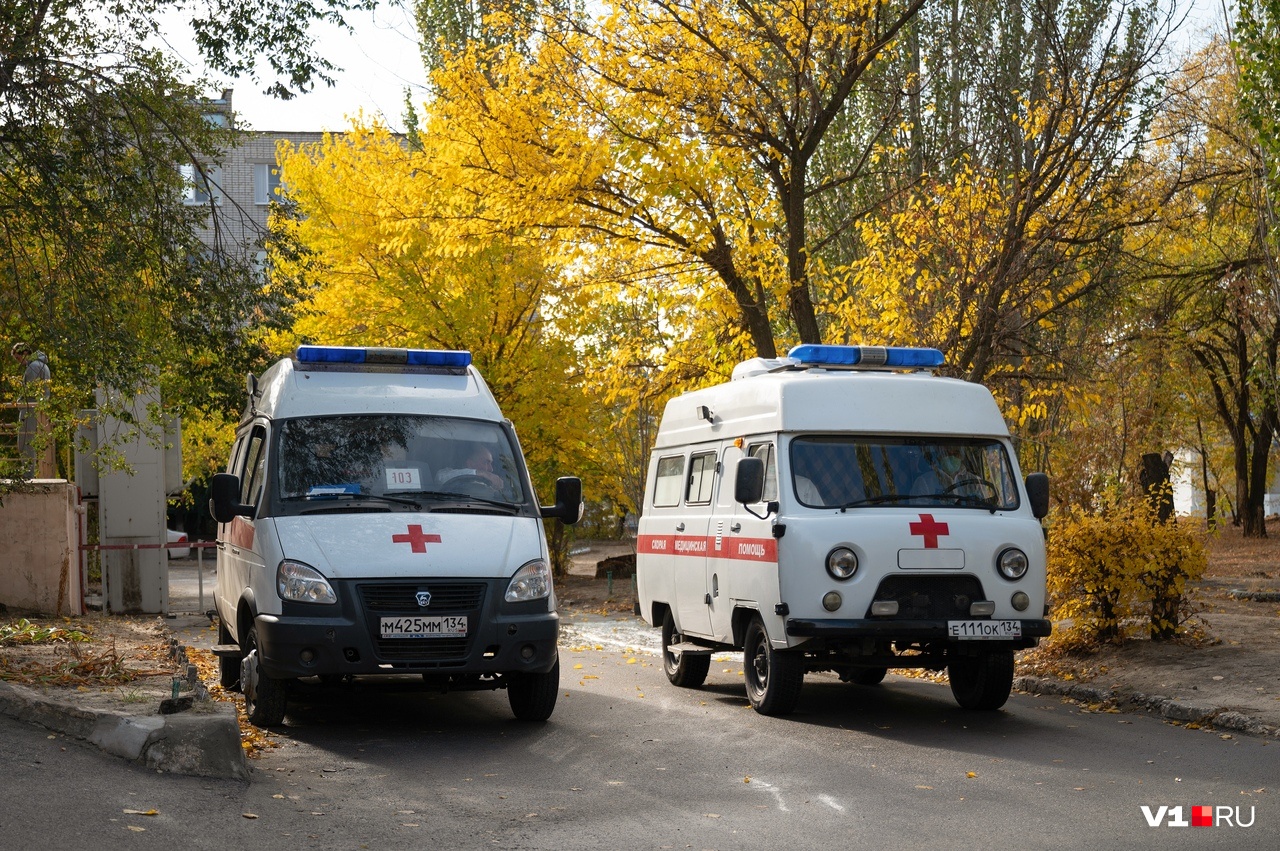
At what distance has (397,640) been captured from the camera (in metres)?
9.43

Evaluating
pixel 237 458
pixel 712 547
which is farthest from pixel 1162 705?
pixel 237 458

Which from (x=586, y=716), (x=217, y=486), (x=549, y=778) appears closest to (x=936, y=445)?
(x=586, y=716)

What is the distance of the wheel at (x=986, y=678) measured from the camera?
35.4 ft

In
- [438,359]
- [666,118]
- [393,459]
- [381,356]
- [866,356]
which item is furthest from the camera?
[666,118]

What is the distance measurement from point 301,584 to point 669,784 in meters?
2.86

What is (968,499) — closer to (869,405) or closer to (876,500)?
(876,500)

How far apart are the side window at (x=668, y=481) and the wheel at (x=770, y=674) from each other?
8.19 feet

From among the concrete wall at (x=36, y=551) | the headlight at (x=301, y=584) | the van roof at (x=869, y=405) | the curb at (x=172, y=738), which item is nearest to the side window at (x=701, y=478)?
the van roof at (x=869, y=405)

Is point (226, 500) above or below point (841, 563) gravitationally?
above

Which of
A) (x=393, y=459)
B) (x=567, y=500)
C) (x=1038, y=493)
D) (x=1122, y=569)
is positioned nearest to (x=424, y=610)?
(x=393, y=459)

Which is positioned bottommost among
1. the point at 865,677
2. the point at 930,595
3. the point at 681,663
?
the point at 865,677

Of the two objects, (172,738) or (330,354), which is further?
(330,354)

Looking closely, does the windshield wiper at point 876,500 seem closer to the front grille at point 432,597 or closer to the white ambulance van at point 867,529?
the white ambulance van at point 867,529

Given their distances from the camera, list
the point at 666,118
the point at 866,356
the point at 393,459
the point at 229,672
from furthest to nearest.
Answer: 1. the point at 666,118
2. the point at 866,356
3. the point at 229,672
4. the point at 393,459
